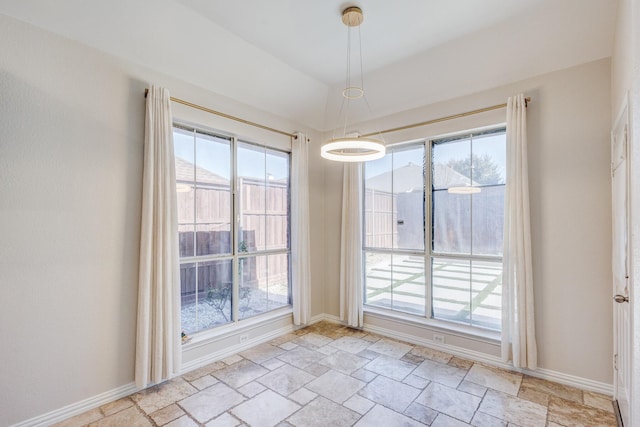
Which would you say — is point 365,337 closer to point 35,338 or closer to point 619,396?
point 619,396

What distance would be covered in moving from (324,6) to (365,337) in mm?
3716

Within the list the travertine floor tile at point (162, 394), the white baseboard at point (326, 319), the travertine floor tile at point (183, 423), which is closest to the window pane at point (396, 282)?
the white baseboard at point (326, 319)

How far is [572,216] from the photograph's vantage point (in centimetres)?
268

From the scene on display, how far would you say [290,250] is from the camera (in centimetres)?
416

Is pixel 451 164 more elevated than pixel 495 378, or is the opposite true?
pixel 451 164

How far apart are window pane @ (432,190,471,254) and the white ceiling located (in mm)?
1183

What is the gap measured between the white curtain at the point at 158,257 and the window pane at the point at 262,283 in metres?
0.98

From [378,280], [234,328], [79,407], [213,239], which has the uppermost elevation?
[213,239]

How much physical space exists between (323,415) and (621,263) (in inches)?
95.6

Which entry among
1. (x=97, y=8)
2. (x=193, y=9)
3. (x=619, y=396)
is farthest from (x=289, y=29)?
(x=619, y=396)

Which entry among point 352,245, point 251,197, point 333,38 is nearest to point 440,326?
point 352,245

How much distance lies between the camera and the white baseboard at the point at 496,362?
2.57 meters

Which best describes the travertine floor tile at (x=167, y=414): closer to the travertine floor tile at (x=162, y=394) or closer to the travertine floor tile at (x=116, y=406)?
the travertine floor tile at (x=162, y=394)

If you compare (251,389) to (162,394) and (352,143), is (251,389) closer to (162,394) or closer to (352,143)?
(162,394)
